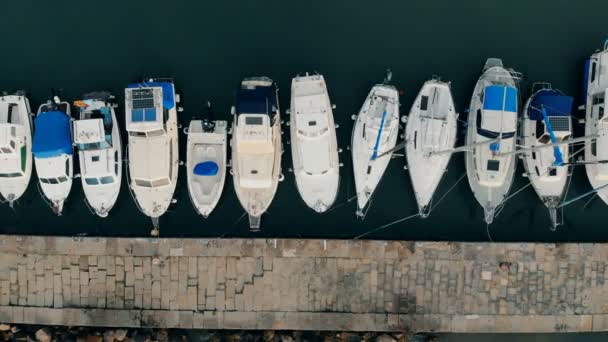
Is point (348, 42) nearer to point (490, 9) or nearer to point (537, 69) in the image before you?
point (490, 9)

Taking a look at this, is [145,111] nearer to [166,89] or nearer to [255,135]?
[166,89]

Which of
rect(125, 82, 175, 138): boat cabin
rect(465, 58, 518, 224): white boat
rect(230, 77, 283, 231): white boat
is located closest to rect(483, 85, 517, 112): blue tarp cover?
rect(465, 58, 518, 224): white boat

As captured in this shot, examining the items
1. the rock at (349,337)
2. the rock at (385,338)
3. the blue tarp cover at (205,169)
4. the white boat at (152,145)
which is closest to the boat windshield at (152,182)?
the white boat at (152,145)

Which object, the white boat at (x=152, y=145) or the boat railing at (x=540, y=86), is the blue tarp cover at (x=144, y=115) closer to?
the white boat at (x=152, y=145)

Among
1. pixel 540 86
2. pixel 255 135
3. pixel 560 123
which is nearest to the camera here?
pixel 255 135

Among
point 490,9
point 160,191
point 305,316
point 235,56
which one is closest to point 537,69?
point 490,9

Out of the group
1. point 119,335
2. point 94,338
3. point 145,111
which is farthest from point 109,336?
point 145,111
